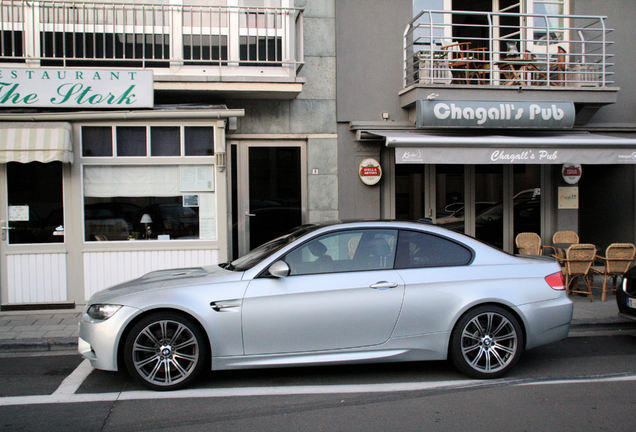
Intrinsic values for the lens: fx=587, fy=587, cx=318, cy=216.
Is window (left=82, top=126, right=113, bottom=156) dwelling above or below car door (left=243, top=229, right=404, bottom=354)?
above

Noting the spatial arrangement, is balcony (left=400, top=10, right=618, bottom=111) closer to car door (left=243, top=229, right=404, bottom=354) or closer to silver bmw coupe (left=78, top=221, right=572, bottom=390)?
silver bmw coupe (left=78, top=221, right=572, bottom=390)

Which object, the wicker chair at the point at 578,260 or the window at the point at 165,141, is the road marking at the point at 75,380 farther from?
the wicker chair at the point at 578,260

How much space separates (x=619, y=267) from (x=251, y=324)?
6.83 meters

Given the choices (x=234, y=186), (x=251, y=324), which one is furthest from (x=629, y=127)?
(x=251, y=324)

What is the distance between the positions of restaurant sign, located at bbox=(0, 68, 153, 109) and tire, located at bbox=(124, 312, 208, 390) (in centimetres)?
483

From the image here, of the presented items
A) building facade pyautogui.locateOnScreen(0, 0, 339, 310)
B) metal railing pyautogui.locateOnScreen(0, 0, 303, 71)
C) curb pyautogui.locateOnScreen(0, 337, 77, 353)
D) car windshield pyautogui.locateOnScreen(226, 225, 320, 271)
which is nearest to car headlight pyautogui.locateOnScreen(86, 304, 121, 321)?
car windshield pyautogui.locateOnScreen(226, 225, 320, 271)

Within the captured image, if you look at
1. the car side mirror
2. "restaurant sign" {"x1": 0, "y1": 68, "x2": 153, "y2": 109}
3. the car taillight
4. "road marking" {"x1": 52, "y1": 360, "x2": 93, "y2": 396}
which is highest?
"restaurant sign" {"x1": 0, "y1": 68, "x2": 153, "y2": 109}

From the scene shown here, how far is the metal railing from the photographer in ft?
30.6

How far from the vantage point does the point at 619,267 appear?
9.44 metres

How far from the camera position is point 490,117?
10031 millimetres

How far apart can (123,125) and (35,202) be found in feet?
5.95

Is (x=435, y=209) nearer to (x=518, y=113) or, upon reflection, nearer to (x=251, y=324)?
(x=518, y=113)

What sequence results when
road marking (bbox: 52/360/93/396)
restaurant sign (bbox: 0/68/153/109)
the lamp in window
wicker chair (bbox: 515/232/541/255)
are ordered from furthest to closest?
wicker chair (bbox: 515/232/541/255), the lamp in window, restaurant sign (bbox: 0/68/153/109), road marking (bbox: 52/360/93/396)

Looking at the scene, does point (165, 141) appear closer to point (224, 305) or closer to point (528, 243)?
point (224, 305)
